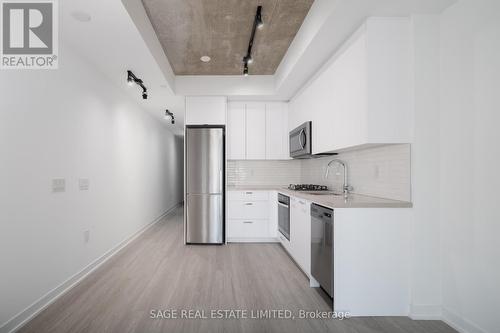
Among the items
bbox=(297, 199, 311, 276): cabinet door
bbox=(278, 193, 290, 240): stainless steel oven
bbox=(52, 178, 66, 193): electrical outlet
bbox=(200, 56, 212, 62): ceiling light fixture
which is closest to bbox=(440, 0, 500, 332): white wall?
bbox=(297, 199, 311, 276): cabinet door

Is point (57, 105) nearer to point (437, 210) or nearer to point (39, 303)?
point (39, 303)

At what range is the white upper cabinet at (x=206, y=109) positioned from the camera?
399cm

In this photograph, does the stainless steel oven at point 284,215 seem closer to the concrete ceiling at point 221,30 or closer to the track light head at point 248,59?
the track light head at point 248,59

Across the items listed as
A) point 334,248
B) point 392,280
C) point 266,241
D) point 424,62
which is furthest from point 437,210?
point 266,241

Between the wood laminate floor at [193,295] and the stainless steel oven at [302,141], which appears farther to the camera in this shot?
the stainless steel oven at [302,141]

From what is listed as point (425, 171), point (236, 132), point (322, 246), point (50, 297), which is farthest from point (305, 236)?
point (50, 297)

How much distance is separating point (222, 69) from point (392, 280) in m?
3.51

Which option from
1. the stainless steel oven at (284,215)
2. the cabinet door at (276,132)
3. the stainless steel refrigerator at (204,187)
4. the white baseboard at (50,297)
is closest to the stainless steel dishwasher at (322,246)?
the stainless steel oven at (284,215)

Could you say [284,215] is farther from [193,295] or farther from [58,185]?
[58,185]

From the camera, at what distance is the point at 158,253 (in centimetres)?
351

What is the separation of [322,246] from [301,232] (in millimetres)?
566

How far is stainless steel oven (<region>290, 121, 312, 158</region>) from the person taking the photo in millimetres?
3232

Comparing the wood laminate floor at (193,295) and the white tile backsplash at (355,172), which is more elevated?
the white tile backsplash at (355,172)

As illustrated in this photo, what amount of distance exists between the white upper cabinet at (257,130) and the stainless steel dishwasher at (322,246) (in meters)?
2.04
